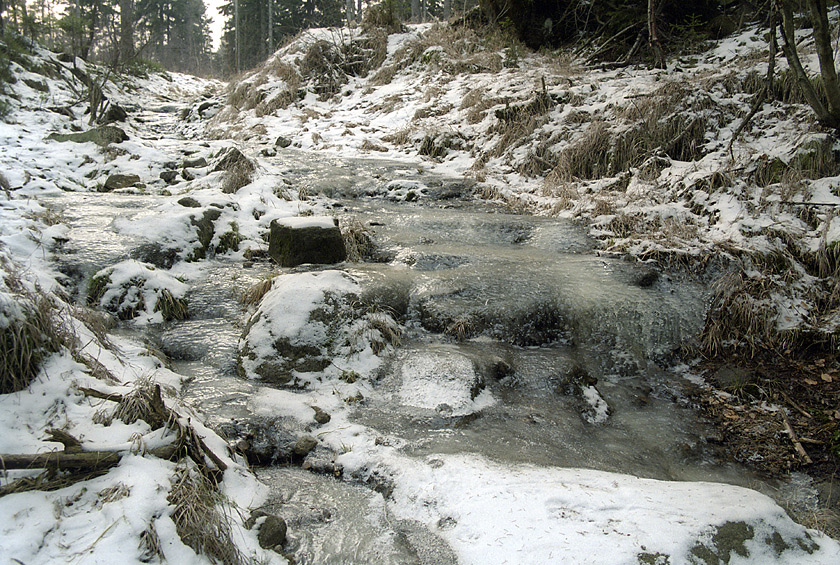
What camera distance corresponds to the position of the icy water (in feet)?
8.64

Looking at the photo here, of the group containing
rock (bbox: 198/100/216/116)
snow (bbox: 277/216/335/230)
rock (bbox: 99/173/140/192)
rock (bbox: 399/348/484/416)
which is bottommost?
rock (bbox: 399/348/484/416)

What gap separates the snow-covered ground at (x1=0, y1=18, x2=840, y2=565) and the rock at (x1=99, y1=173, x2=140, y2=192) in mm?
213

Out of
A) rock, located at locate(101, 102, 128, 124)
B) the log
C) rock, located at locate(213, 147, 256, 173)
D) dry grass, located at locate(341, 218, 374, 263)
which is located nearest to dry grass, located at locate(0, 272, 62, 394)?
the log

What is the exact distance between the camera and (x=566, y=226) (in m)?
6.35

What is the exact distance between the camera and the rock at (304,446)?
288cm

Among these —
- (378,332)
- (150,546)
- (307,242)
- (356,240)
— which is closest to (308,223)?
(307,242)

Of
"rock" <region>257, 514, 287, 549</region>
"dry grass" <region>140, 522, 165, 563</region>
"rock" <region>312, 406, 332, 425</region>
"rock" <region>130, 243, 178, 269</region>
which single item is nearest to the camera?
"dry grass" <region>140, 522, 165, 563</region>

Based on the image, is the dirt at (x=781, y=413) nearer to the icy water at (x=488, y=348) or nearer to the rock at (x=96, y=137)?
the icy water at (x=488, y=348)

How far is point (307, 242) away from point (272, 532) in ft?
11.7

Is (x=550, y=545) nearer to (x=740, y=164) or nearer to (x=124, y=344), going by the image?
(x=124, y=344)

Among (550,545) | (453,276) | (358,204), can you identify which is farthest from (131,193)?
(550,545)

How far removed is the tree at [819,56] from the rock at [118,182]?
8.54m

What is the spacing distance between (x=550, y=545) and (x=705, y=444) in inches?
75.6

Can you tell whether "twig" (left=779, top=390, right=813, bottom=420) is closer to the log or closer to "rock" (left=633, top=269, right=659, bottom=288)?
"rock" (left=633, top=269, right=659, bottom=288)
